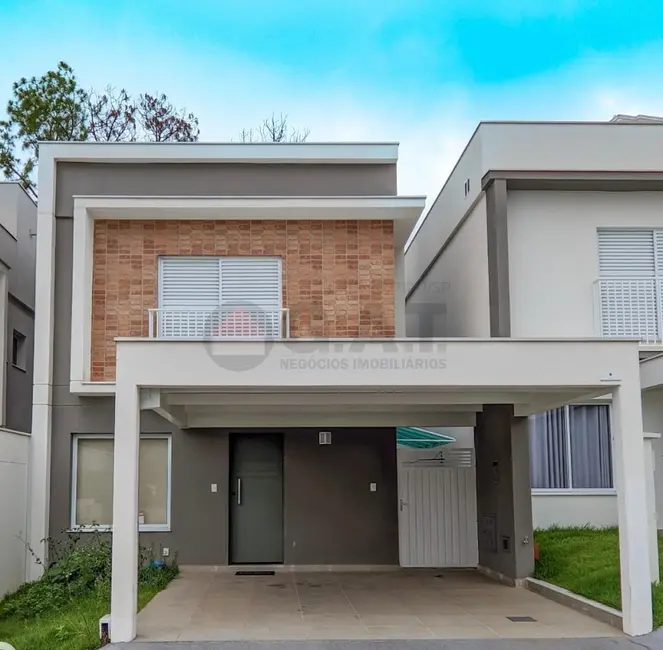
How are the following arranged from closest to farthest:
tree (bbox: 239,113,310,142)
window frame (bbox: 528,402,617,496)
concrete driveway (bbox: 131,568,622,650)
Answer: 1. concrete driveway (bbox: 131,568,622,650)
2. window frame (bbox: 528,402,617,496)
3. tree (bbox: 239,113,310,142)

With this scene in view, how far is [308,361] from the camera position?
9.95 meters

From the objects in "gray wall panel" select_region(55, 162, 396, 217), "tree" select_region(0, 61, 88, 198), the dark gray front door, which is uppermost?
"tree" select_region(0, 61, 88, 198)

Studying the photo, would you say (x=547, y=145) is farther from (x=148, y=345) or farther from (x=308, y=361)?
(x=148, y=345)

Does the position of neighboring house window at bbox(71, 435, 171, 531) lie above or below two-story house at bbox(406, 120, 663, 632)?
below

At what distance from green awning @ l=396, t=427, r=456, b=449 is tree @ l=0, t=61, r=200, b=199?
15.2 m

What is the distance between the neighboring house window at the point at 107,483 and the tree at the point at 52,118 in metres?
13.6

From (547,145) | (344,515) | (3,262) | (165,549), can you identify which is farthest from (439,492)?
(3,262)

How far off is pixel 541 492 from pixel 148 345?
8.71 meters

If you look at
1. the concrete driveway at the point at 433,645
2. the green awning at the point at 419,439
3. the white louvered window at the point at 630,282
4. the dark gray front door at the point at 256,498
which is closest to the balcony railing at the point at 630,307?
the white louvered window at the point at 630,282

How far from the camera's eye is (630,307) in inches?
585

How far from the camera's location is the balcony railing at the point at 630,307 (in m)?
14.8

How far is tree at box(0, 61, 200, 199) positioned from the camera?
2609 centimetres

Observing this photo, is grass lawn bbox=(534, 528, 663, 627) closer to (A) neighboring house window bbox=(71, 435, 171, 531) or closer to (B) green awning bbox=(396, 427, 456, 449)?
(B) green awning bbox=(396, 427, 456, 449)

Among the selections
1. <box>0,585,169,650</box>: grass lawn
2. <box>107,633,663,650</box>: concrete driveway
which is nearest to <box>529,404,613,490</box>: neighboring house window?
<box>107,633,663,650</box>: concrete driveway
